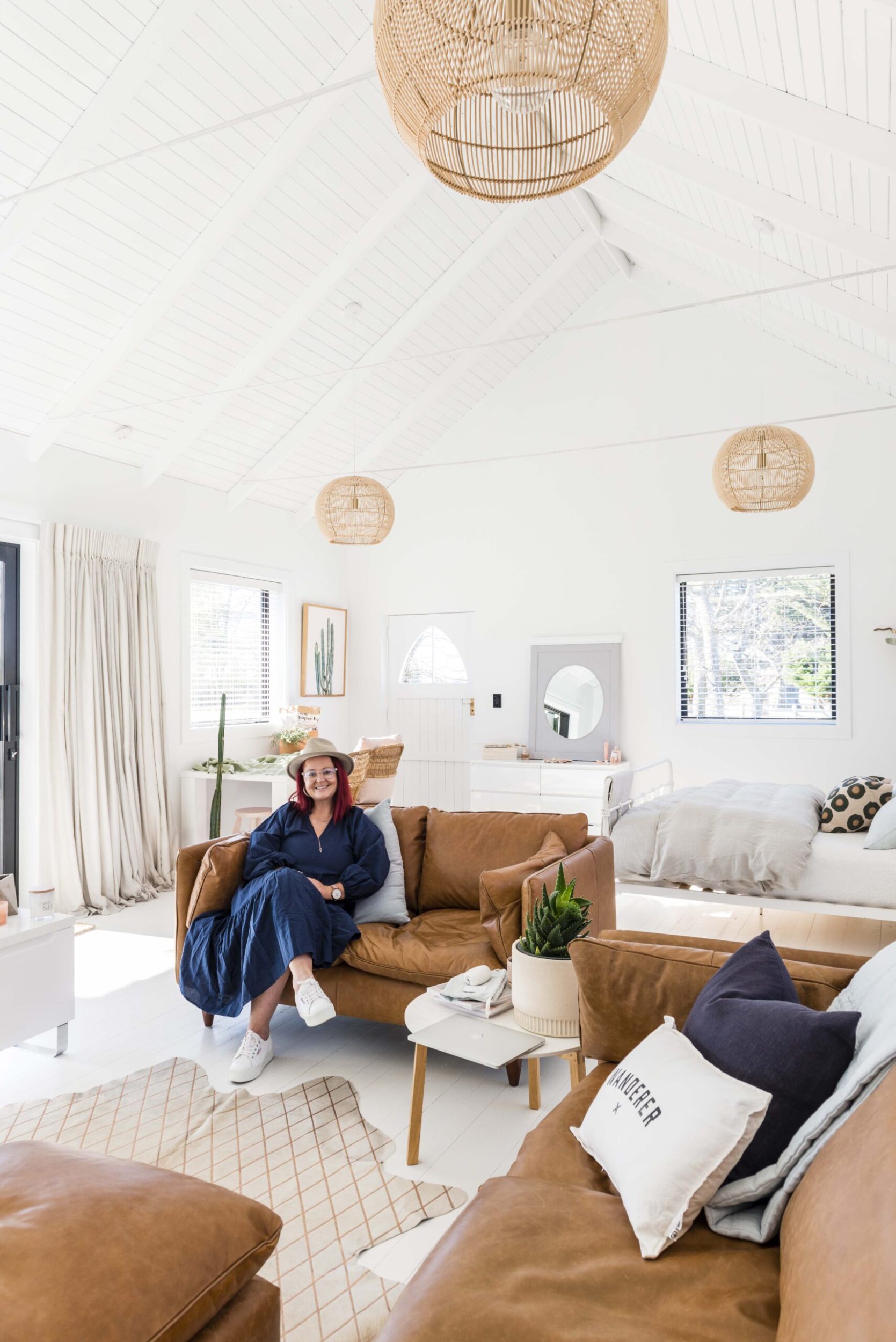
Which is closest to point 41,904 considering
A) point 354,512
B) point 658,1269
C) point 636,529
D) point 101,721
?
point 101,721

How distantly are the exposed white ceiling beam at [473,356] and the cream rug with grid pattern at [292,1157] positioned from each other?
483 centimetres

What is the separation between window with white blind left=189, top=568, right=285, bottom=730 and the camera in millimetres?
6438

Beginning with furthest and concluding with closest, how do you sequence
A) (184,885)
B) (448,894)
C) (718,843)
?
1. (718,843)
2. (448,894)
3. (184,885)

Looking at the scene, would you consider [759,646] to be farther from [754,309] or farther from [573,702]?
[754,309]

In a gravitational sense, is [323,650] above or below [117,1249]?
above

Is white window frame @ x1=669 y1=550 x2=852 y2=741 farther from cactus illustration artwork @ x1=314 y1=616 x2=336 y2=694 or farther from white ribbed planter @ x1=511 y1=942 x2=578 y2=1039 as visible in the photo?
white ribbed planter @ x1=511 y1=942 x2=578 y2=1039

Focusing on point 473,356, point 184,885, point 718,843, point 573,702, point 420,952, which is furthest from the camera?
point 573,702

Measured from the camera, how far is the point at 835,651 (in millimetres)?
6273

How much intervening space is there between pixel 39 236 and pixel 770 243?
3573 millimetres

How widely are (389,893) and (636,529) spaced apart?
14.1 ft

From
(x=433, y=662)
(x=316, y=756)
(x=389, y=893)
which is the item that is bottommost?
Answer: (x=389, y=893)

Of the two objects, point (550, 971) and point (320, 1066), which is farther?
point (320, 1066)

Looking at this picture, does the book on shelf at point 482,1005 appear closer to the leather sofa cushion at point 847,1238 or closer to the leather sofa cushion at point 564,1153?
the leather sofa cushion at point 564,1153

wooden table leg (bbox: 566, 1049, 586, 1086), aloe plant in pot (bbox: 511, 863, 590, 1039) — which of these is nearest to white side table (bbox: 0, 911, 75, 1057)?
aloe plant in pot (bbox: 511, 863, 590, 1039)
